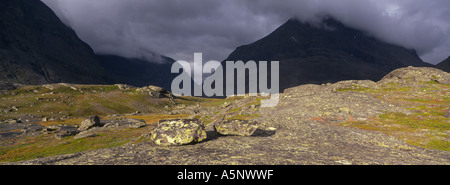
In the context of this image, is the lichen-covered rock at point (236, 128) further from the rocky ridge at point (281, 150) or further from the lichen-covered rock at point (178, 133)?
the lichen-covered rock at point (178, 133)

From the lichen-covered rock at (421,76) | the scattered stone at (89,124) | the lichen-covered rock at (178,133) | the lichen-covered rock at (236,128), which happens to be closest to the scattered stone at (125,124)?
the scattered stone at (89,124)

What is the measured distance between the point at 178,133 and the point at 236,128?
847 cm

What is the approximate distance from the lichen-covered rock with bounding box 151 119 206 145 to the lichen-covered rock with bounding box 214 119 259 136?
4.57 m

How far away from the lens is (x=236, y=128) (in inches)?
1139

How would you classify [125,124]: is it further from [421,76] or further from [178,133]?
[421,76]

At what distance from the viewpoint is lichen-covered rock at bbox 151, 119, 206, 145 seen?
2347 centimetres

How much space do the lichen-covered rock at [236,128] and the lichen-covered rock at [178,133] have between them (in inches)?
180

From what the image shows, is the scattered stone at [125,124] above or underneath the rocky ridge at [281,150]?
underneath

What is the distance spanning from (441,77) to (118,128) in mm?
136263

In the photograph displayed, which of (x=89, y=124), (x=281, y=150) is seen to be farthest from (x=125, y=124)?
(x=281, y=150)

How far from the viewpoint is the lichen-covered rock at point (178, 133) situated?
23.5 metres
